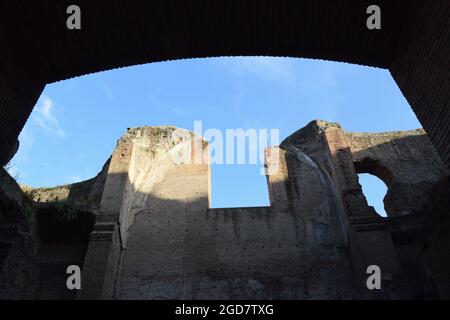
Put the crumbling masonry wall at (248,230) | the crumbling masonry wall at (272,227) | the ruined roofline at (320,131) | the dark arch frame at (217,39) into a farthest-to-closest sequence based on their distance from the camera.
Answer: the ruined roofline at (320,131)
the crumbling masonry wall at (272,227)
the crumbling masonry wall at (248,230)
the dark arch frame at (217,39)

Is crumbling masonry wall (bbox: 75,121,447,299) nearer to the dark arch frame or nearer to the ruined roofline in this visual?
the ruined roofline

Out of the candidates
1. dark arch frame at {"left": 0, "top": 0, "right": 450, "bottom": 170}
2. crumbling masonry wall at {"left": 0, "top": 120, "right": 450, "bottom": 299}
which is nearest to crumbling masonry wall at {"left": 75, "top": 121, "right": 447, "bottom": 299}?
crumbling masonry wall at {"left": 0, "top": 120, "right": 450, "bottom": 299}

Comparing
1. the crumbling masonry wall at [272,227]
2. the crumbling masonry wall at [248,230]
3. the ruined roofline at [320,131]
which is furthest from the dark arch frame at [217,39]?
the ruined roofline at [320,131]

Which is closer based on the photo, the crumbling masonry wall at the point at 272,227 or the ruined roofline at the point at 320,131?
the crumbling masonry wall at the point at 272,227

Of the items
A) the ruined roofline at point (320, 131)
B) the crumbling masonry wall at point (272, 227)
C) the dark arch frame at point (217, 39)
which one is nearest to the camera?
the dark arch frame at point (217, 39)

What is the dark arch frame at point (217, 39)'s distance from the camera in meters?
4.24

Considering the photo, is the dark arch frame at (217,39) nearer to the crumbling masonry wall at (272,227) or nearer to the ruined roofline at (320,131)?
the crumbling masonry wall at (272,227)

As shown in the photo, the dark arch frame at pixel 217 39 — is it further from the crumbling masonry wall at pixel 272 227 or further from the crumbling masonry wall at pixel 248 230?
the crumbling masonry wall at pixel 272 227

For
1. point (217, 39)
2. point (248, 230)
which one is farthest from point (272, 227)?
point (217, 39)

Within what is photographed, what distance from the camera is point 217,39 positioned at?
16.9 feet

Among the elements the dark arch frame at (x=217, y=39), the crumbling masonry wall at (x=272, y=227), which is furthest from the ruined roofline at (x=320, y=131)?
the dark arch frame at (x=217, y=39)

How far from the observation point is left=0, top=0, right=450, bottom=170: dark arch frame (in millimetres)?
4238

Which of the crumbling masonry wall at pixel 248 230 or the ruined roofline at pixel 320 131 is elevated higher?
the ruined roofline at pixel 320 131
